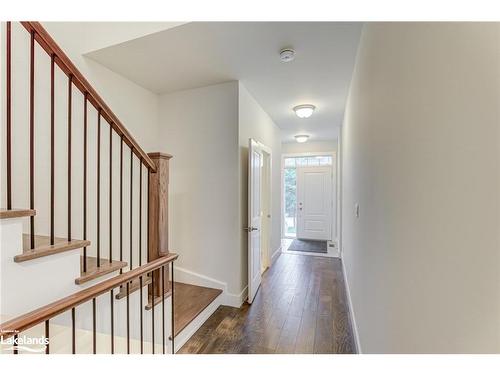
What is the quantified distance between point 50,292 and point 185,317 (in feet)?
4.52

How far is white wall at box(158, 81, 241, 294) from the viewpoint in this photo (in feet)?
9.24

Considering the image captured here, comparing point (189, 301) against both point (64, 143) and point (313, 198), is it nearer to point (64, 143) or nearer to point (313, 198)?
point (64, 143)

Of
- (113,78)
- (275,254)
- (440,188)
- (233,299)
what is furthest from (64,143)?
(275,254)

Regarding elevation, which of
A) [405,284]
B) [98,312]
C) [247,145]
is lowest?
[98,312]

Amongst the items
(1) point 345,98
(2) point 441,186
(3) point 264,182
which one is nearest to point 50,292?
Result: (2) point 441,186

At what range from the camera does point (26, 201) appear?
1923 mm

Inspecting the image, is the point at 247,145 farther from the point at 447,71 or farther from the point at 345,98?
the point at 447,71

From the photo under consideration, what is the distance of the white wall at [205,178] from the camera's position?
2816 millimetres

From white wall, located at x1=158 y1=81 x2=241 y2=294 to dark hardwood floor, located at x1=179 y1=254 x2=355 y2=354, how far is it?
399 mm

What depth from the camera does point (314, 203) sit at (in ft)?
20.4

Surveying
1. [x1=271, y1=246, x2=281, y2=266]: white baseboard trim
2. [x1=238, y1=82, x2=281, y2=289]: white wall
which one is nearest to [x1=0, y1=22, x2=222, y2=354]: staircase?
[x1=238, y1=82, x2=281, y2=289]: white wall

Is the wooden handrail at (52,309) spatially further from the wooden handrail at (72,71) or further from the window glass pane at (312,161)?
the window glass pane at (312,161)

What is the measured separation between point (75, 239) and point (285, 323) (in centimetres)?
209

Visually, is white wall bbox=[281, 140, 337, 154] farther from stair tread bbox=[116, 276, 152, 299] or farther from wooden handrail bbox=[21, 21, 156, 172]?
stair tread bbox=[116, 276, 152, 299]
